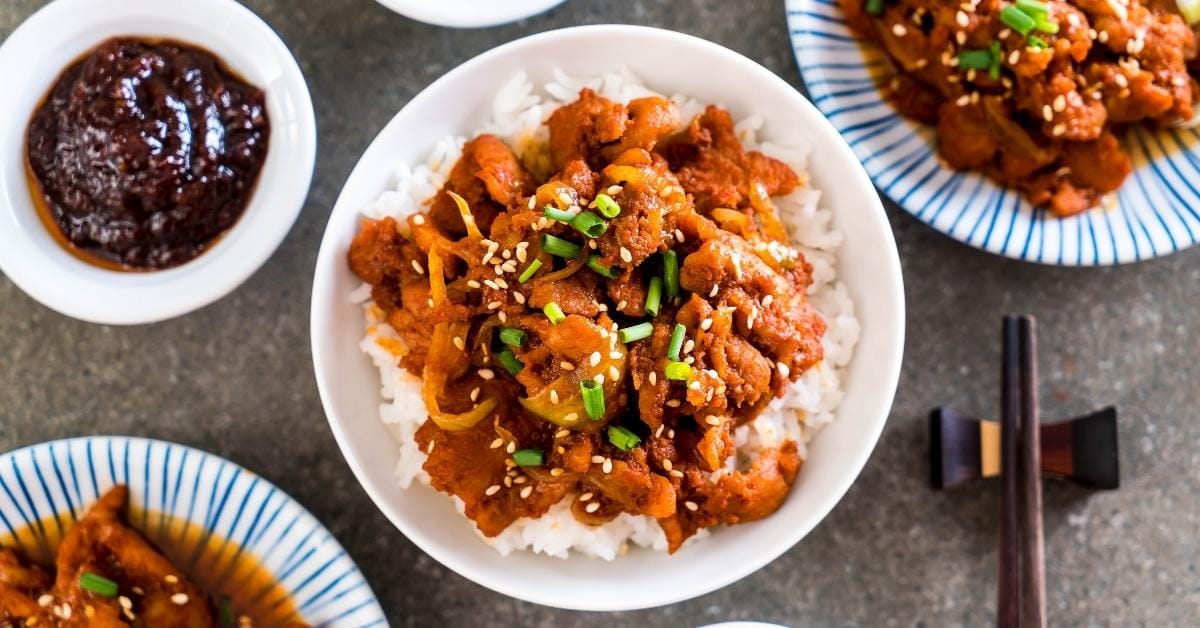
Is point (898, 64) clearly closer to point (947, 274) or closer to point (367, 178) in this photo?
point (947, 274)

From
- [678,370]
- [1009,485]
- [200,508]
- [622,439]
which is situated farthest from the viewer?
[1009,485]

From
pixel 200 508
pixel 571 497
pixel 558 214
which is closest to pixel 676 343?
pixel 558 214

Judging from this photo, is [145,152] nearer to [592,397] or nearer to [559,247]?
[559,247]

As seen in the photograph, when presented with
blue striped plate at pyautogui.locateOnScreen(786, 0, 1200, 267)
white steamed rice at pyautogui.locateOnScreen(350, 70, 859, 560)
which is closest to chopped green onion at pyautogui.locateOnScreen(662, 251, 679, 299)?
white steamed rice at pyautogui.locateOnScreen(350, 70, 859, 560)

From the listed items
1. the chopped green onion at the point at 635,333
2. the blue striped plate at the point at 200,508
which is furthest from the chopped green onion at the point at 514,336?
the blue striped plate at the point at 200,508

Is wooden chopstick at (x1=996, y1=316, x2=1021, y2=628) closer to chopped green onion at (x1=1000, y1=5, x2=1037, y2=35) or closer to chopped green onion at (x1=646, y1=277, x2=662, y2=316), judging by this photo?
chopped green onion at (x1=1000, y1=5, x2=1037, y2=35)

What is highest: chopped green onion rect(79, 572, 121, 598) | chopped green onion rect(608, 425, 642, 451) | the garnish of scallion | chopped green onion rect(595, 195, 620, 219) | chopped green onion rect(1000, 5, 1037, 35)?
chopped green onion rect(1000, 5, 1037, 35)
